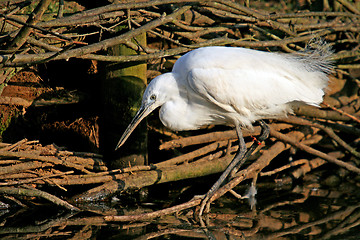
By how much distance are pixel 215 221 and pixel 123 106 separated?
5.44 ft

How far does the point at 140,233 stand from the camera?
3.89 m

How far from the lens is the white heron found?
4523 millimetres

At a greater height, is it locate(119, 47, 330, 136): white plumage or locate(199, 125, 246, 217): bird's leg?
locate(119, 47, 330, 136): white plumage

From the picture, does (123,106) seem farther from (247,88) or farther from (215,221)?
(215,221)

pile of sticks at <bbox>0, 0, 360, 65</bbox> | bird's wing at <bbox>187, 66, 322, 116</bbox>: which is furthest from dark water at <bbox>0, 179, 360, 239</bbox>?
pile of sticks at <bbox>0, 0, 360, 65</bbox>

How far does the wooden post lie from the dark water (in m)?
0.54

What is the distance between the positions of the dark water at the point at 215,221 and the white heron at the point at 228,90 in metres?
0.38

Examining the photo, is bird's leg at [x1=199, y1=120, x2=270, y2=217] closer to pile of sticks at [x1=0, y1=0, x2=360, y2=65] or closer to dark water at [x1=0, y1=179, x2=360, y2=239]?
dark water at [x1=0, y1=179, x2=360, y2=239]

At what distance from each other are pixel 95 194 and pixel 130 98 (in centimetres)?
110

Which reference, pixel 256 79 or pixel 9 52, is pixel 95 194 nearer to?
pixel 9 52

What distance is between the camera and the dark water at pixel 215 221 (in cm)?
388

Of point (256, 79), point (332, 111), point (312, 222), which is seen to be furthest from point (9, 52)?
point (332, 111)

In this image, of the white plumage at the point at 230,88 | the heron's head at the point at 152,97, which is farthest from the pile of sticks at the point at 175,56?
the white plumage at the point at 230,88

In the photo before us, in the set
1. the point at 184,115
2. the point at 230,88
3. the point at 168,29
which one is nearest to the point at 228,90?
the point at 230,88
